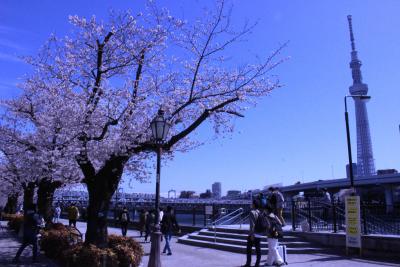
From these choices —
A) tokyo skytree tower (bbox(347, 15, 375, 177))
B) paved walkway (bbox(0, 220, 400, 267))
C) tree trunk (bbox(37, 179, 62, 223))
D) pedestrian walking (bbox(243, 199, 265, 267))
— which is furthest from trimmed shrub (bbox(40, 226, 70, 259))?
tokyo skytree tower (bbox(347, 15, 375, 177))

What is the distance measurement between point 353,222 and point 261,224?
418 cm

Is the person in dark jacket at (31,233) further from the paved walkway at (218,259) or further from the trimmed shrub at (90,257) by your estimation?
the trimmed shrub at (90,257)

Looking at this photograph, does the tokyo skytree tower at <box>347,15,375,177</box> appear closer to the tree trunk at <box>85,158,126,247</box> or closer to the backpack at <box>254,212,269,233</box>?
the backpack at <box>254,212,269,233</box>

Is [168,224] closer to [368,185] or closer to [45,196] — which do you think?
[45,196]

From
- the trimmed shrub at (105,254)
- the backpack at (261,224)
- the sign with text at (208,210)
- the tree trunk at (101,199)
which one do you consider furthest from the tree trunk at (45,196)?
the backpack at (261,224)

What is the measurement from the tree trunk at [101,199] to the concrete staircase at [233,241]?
617 centimetres

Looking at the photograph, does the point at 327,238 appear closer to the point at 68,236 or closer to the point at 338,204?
the point at 338,204

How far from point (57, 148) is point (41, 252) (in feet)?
13.8

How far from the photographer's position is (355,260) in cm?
1394

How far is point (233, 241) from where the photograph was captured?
1833 centimetres

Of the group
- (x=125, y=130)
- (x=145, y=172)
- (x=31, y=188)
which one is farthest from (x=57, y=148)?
(x=31, y=188)

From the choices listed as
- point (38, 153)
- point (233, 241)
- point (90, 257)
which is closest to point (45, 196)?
point (38, 153)

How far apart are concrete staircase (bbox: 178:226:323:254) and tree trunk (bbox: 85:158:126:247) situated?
6.17 metres

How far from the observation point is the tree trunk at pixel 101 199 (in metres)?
12.9
